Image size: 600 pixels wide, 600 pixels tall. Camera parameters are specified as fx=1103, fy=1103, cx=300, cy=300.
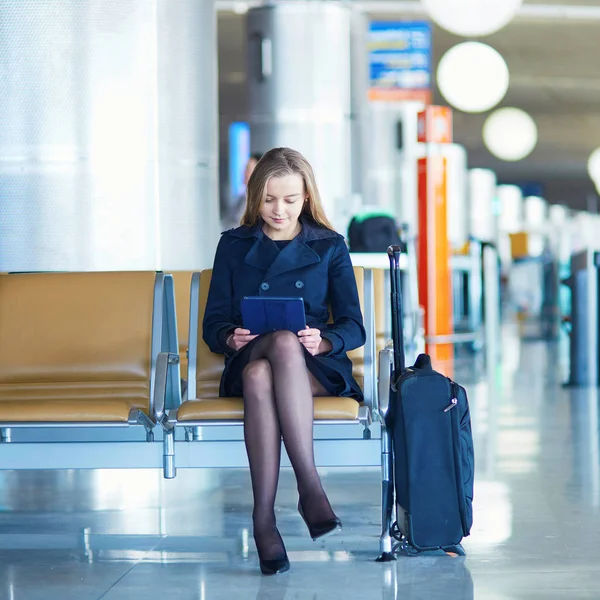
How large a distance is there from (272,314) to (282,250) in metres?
0.31

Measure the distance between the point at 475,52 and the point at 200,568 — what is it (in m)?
6.58

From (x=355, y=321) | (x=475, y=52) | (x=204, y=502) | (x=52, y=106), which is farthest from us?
(x=475, y=52)

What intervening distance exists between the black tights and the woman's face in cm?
50

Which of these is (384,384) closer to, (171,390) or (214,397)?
(214,397)

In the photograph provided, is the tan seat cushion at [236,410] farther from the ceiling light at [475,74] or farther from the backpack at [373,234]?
the ceiling light at [475,74]

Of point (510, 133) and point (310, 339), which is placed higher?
point (510, 133)

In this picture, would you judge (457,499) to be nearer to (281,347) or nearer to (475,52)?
(281,347)

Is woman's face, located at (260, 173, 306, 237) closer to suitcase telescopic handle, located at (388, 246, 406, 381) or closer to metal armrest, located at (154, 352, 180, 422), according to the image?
suitcase telescopic handle, located at (388, 246, 406, 381)

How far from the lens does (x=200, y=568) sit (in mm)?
3193

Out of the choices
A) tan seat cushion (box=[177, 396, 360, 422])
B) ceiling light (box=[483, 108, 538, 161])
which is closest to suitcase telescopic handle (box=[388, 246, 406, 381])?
tan seat cushion (box=[177, 396, 360, 422])

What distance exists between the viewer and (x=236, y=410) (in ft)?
10.6

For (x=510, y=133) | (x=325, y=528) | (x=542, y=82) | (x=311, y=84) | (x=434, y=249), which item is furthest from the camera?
(x=542, y=82)

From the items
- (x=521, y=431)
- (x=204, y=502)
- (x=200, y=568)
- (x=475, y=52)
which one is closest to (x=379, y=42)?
(x=475, y=52)

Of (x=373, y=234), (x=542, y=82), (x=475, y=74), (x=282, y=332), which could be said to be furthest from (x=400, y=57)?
(x=282, y=332)
